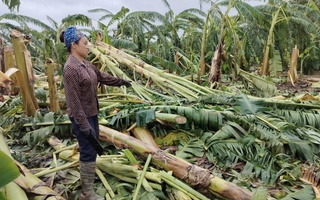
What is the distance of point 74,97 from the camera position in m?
2.49

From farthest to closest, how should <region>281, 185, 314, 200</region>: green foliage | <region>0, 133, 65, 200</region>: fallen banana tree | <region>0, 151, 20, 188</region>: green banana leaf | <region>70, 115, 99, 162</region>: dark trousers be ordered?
1. <region>70, 115, 99, 162</region>: dark trousers
2. <region>281, 185, 314, 200</region>: green foliage
3. <region>0, 133, 65, 200</region>: fallen banana tree
4. <region>0, 151, 20, 188</region>: green banana leaf

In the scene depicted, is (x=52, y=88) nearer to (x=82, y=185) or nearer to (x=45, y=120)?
(x=45, y=120)

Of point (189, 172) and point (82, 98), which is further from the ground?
point (82, 98)

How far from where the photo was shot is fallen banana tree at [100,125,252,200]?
8.23 ft

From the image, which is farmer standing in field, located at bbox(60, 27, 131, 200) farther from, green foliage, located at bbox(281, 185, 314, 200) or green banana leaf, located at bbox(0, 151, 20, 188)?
green foliage, located at bbox(281, 185, 314, 200)

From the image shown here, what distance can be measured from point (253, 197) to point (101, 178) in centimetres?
135

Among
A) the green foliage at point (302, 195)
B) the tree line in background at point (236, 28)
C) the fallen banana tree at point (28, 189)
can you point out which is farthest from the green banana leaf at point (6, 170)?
the tree line in background at point (236, 28)

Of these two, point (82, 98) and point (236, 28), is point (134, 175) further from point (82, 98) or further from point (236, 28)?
point (236, 28)

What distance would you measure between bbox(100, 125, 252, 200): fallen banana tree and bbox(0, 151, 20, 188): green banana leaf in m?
1.71

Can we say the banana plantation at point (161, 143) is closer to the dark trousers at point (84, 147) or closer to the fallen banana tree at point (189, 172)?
the fallen banana tree at point (189, 172)

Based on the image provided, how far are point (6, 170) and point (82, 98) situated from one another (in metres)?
1.46

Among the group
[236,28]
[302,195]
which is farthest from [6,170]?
[236,28]

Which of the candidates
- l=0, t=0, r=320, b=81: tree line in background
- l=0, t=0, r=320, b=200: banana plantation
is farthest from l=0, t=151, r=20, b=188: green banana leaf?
l=0, t=0, r=320, b=81: tree line in background

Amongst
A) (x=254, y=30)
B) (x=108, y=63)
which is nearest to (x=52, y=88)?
(x=108, y=63)
